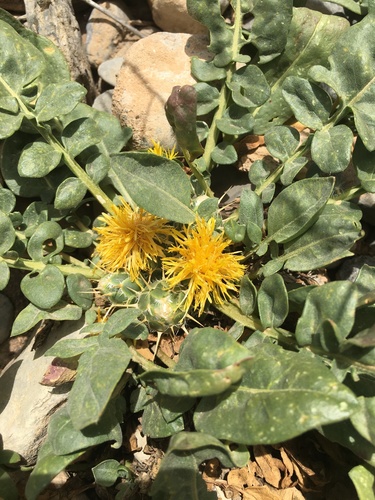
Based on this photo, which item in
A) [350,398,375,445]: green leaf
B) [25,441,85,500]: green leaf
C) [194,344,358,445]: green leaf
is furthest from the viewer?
[25,441,85,500]: green leaf

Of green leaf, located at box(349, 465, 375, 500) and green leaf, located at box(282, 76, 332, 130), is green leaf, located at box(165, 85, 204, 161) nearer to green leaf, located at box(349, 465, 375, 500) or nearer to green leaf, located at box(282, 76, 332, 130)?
green leaf, located at box(282, 76, 332, 130)

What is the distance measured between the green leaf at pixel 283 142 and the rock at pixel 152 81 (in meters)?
0.60

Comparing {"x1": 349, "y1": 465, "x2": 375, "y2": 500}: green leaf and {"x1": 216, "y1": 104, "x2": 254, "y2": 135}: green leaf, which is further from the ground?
{"x1": 216, "y1": 104, "x2": 254, "y2": 135}: green leaf

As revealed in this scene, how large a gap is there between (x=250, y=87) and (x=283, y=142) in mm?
298

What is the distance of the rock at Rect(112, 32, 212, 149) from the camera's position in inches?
95.0

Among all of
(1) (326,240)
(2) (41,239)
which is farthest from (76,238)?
(1) (326,240)

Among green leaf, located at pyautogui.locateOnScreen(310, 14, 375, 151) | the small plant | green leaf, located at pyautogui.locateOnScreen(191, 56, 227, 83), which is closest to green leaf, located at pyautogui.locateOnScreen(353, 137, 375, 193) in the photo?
the small plant

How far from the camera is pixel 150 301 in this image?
6.06 feet

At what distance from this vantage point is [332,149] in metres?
1.88

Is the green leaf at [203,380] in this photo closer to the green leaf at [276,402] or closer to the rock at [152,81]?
the green leaf at [276,402]

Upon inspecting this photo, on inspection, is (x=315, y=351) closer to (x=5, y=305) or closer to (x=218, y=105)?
(x=218, y=105)

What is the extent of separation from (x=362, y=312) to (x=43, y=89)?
161cm

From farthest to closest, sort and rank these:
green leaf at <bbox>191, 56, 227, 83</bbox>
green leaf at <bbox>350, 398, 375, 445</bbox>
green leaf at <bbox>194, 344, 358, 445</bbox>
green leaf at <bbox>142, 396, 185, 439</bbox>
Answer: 1. green leaf at <bbox>191, 56, 227, 83</bbox>
2. green leaf at <bbox>142, 396, 185, 439</bbox>
3. green leaf at <bbox>350, 398, 375, 445</bbox>
4. green leaf at <bbox>194, 344, 358, 445</bbox>

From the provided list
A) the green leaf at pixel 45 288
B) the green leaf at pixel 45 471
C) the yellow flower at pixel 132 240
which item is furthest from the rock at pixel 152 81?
the green leaf at pixel 45 471
